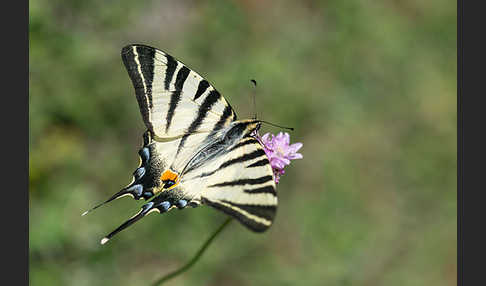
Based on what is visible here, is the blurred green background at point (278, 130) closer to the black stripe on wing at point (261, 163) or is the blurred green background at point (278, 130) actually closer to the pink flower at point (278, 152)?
the pink flower at point (278, 152)

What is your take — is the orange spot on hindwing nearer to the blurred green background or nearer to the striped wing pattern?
the striped wing pattern

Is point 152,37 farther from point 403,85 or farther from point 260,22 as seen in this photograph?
point 403,85

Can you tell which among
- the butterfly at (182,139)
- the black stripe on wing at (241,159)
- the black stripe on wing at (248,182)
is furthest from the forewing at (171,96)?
the black stripe on wing at (248,182)

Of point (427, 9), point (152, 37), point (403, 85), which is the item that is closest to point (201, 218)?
point (152, 37)


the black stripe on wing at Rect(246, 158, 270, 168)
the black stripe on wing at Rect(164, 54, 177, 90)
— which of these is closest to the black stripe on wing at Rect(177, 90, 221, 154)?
the black stripe on wing at Rect(164, 54, 177, 90)

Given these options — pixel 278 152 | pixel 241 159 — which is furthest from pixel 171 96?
pixel 278 152

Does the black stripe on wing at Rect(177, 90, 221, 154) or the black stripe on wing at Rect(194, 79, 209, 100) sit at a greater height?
the black stripe on wing at Rect(194, 79, 209, 100)

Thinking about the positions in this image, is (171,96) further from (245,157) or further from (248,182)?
(248,182)

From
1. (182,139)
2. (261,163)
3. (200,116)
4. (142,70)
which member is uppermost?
(142,70)
